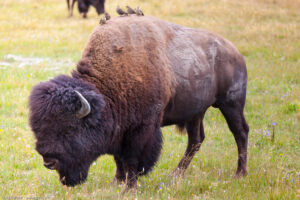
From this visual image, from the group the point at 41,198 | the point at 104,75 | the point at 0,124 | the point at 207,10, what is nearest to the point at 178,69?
the point at 104,75

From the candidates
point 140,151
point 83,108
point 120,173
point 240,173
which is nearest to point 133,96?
point 140,151

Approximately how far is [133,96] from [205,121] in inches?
130

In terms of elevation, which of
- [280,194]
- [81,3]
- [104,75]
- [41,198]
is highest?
[104,75]

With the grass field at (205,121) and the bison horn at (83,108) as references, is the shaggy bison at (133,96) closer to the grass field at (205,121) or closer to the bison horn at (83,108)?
the bison horn at (83,108)

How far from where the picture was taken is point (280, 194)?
420 centimetres

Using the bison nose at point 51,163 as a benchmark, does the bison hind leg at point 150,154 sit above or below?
below

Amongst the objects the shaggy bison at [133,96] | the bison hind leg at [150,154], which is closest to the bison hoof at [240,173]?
the shaggy bison at [133,96]

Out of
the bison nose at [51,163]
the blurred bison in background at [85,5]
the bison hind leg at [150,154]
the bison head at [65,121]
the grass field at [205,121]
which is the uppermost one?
the bison head at [65,121]

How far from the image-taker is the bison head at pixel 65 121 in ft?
12.6

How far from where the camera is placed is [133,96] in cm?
439

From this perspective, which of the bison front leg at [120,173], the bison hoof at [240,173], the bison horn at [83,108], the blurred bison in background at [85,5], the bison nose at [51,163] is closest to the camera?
the bison horn at [83,108]

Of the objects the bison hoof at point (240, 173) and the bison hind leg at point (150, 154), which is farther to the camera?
the bison hoof at point (240, 173)

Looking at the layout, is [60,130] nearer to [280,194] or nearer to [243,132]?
[280,194]

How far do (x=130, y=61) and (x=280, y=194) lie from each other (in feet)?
6.90
